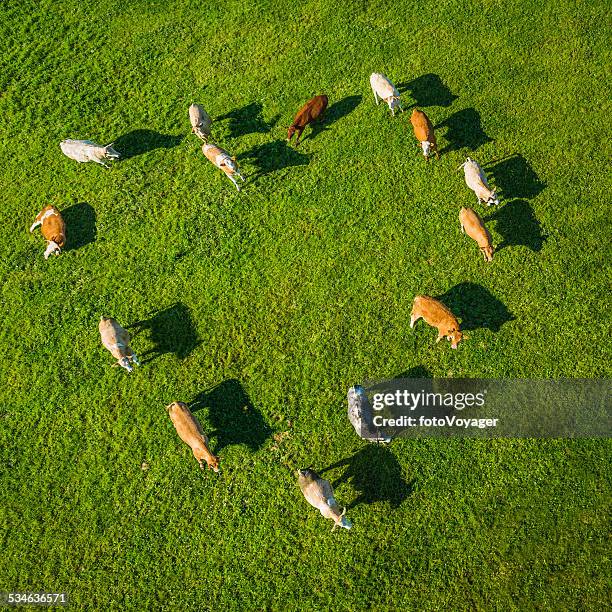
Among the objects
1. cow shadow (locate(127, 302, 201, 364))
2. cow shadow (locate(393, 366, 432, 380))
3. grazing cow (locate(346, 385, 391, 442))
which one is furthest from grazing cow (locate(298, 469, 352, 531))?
cow shadow (locate(127, 302, 201, 364))

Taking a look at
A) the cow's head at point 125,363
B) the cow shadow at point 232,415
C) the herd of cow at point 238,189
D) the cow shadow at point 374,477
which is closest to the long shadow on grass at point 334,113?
the herd of cow at point 238,189

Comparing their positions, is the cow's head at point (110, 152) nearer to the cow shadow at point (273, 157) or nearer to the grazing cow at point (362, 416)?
the cow shadow at point (273, 157)

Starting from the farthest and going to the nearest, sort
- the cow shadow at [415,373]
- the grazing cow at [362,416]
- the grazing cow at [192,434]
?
1. the cow shadow at [415,373]
2. the grazing cow at [362,416]
3. the grazing cow at [192,434]

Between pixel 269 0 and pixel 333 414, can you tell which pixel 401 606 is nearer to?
pixel 333 414

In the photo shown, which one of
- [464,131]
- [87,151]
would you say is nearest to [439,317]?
[464,131]

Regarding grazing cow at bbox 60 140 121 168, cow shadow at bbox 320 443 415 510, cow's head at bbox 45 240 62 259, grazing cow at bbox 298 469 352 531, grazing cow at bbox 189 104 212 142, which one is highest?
grazing cow at bbox 60 140 121 168

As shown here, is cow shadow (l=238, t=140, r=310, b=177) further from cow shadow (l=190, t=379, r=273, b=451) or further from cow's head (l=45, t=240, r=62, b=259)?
cow shadow (l=190, t=379, r=273, b=451)
